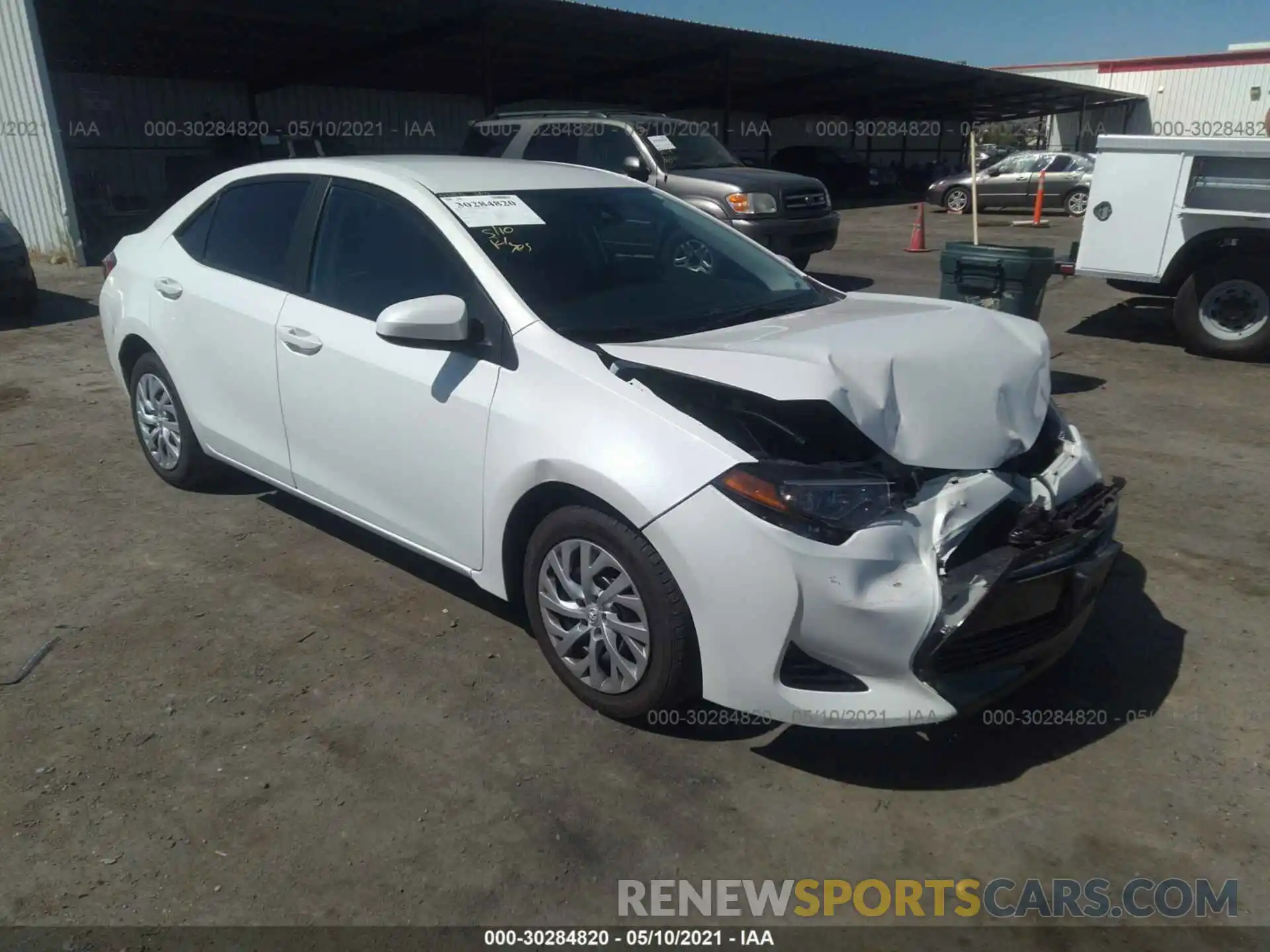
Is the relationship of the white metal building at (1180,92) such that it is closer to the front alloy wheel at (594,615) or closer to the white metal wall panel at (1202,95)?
the white metal wall panel at (1202,95)

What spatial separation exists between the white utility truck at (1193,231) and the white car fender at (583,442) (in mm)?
6623

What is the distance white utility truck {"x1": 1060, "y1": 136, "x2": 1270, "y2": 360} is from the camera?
773 cm

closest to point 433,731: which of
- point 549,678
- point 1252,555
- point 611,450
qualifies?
point 549,678

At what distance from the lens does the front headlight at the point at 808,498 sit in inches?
106

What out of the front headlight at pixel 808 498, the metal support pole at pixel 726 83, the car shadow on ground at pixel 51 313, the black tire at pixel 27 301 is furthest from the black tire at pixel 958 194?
the front headlight at pixel 808 498

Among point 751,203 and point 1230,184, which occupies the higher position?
point 1230,184

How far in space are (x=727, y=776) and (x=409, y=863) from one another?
3.14ft

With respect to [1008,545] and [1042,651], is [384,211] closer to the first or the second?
[1008,545]

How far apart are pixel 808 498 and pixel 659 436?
1.52 feet

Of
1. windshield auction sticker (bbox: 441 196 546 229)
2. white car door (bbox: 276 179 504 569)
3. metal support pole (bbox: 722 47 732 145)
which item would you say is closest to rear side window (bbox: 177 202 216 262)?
white car door (bbox: 276 179 504 569)

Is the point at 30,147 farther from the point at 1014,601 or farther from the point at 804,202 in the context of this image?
the point at 1014,601

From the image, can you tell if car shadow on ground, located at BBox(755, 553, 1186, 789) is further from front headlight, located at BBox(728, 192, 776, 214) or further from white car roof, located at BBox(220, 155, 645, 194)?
front headlight, located at BBox(728, 192, 776, 214)

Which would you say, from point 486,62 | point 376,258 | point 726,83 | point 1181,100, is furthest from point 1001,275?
point 1181,100

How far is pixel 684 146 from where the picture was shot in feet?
39.8
